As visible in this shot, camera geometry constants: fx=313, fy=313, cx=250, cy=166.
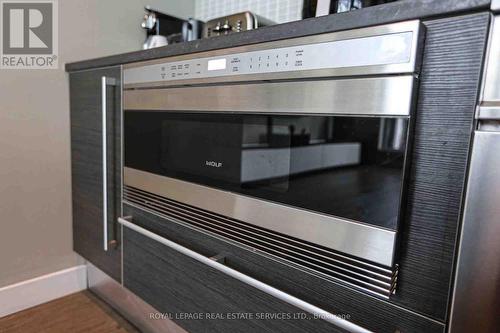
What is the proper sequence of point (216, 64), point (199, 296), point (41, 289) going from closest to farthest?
point (216, 64), point (199, 296), point (41, 289)

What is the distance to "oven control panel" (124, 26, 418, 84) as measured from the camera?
0.51 meters

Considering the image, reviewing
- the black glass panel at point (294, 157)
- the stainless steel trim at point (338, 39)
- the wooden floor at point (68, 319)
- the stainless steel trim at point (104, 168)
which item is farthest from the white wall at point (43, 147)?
the stainless steel trim at point (338, 39)

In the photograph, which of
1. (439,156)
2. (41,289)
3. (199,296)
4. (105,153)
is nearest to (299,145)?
(439,156)

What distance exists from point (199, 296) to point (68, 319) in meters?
0.81

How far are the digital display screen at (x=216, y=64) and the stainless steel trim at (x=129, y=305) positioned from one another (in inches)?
32.2

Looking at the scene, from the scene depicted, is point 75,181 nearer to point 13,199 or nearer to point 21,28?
point 13,199

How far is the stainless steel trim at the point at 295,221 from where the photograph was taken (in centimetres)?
55

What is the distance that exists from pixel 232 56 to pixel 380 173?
16.9 inches

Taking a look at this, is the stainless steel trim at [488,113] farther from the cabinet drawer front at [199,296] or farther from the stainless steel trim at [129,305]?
the stainless steel trim at [129,305]

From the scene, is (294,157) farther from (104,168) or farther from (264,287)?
(104,168)

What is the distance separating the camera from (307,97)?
24.2 inches

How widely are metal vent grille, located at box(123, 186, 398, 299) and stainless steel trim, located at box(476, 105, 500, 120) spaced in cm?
28

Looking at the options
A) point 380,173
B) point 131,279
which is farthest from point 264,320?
point 131,279

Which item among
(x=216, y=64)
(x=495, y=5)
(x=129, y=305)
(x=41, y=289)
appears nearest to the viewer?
(x=495, y=5)
